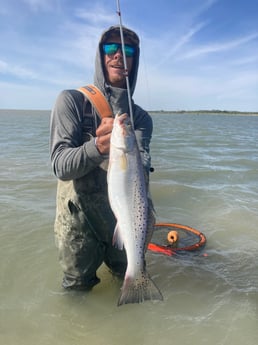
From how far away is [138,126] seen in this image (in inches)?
168

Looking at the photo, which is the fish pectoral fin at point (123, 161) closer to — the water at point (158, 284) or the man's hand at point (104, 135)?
the man's hand at point (104, 135)

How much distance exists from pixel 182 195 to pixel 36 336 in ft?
24.1

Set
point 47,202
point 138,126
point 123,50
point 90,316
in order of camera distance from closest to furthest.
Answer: point 123,50
point 138,126
point 90,316
point 47,202

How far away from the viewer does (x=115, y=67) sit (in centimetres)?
403

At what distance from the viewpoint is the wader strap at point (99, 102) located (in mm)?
3762

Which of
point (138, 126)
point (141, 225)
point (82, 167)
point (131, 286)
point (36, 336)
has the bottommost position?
point (36, 336)

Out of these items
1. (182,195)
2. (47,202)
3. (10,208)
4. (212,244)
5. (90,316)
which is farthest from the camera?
(182,195)

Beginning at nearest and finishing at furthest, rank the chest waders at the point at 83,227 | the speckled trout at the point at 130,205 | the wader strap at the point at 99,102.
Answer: the speckled trout at the point at 130,205 < the wader strap at the point at 99,102 < the chest waders at the point at 83,227

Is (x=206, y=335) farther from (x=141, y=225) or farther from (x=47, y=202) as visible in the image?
(x=47, y=202)

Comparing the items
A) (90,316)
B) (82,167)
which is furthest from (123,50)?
(90,316)

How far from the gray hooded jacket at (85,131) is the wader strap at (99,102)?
0.06 metres

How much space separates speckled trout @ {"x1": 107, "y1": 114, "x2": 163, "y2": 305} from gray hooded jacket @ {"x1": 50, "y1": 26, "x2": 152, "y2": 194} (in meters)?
0.33

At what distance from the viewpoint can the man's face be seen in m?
4.02

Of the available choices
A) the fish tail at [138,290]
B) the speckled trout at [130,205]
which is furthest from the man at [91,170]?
the fish tail at [138,290]
